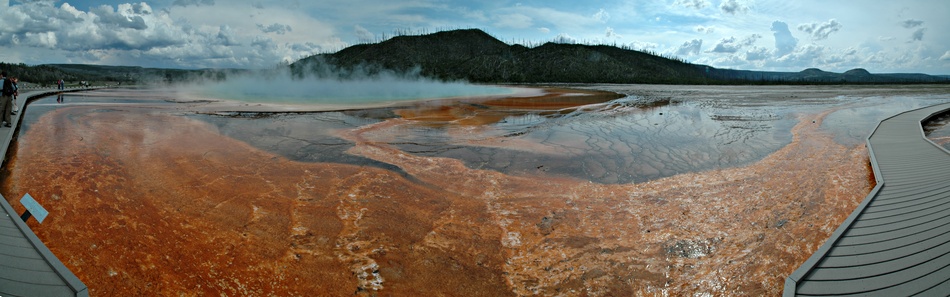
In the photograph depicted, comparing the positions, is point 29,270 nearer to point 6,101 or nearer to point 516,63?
point 6,101

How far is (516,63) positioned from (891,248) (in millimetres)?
106452

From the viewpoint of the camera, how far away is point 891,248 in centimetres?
370

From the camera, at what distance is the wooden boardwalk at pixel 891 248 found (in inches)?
124

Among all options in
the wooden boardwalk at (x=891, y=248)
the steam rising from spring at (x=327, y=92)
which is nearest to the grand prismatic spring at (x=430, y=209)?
the wooden boardwalk at (x=891, y=248)

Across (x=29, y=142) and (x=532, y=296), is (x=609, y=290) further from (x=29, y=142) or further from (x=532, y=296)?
(x=29, y=142)

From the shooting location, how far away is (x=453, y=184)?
734 centimetres

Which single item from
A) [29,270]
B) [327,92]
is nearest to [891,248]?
[29,270]

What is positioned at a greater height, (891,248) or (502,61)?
(502,61)

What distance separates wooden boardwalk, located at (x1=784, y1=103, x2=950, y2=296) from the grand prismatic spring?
57 cm

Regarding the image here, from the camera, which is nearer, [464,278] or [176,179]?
[464,278]

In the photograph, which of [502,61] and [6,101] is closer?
[6,101]

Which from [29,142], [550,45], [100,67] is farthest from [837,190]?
[100,67]

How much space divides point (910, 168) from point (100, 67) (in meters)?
160

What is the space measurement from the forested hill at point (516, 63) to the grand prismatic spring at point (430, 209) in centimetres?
7825
